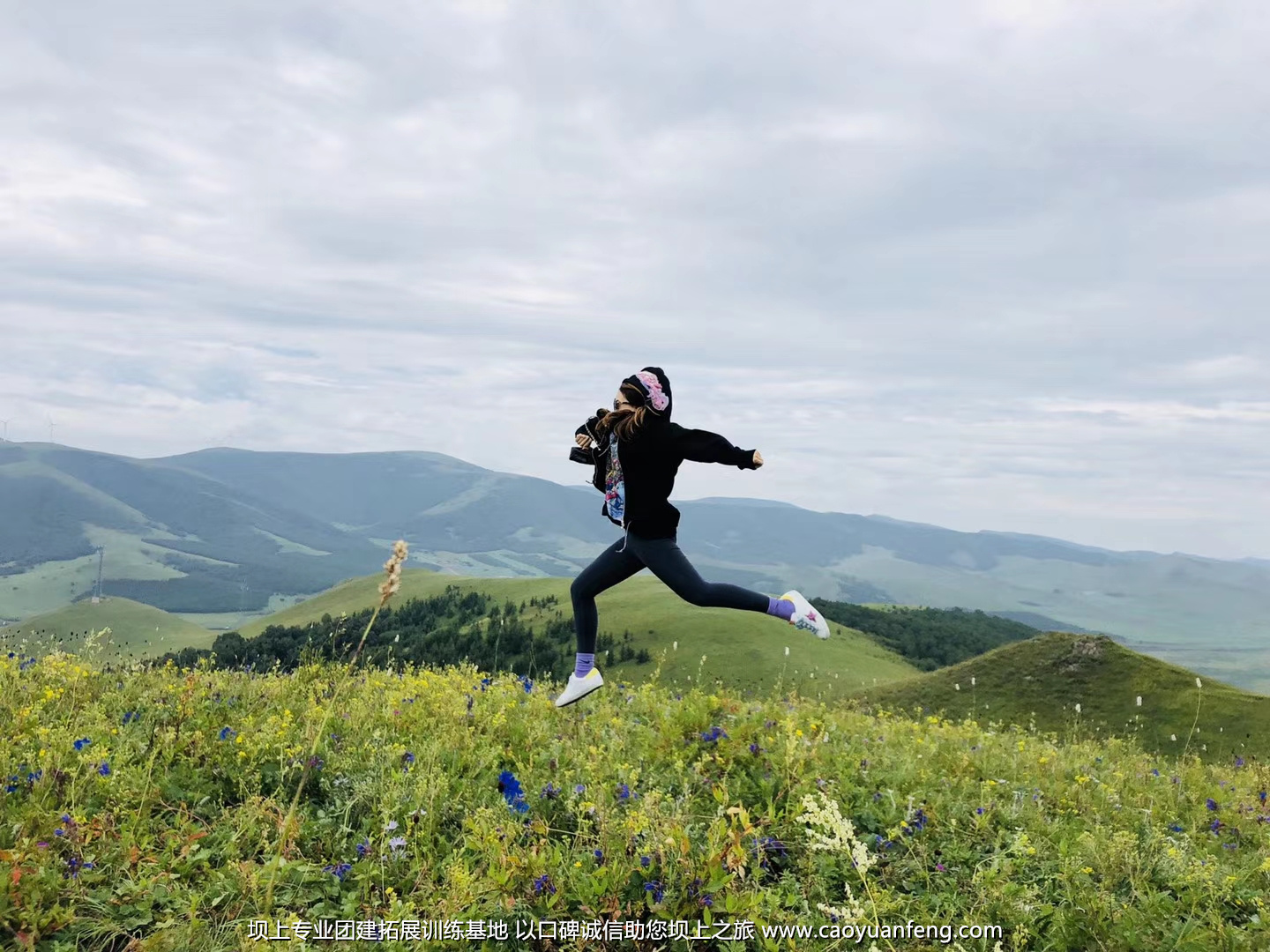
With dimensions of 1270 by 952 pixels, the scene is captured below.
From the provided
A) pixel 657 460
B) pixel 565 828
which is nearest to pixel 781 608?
pixel 657 460

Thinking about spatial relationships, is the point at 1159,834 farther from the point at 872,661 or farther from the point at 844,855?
the point at 872,661

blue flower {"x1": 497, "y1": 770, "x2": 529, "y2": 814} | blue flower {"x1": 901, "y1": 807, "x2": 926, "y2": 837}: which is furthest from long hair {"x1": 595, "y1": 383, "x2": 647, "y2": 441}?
blue flower {"x1": 901, "y1": 807, "x2": 926, "y2": 837}

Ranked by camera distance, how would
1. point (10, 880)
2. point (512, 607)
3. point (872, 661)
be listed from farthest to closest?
point (512, 607) → point (872, 661) → point (10, 880)

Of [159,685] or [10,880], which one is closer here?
[10,880]

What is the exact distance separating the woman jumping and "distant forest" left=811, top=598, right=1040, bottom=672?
137 m

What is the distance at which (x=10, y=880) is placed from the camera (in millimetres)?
4215

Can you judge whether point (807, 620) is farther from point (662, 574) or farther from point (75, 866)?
point (75, 866)

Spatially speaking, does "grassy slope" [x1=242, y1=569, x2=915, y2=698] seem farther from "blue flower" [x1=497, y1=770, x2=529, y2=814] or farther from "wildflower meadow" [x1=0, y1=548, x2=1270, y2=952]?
"blue flower" [x1=497, y1=770, x2=529, y2=814]

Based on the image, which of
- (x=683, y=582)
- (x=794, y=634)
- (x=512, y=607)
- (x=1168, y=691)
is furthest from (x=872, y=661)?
(x=683, y=582)

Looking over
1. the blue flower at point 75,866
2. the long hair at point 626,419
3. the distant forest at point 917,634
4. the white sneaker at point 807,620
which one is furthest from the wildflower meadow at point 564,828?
the distant forest at point 917,634

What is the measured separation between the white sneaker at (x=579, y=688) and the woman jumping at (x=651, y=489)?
0.01 meters

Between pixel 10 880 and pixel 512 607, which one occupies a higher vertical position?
pixel 10 880

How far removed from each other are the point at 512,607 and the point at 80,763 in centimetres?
17155

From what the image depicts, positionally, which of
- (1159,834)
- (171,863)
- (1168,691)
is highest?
(1159,834)
